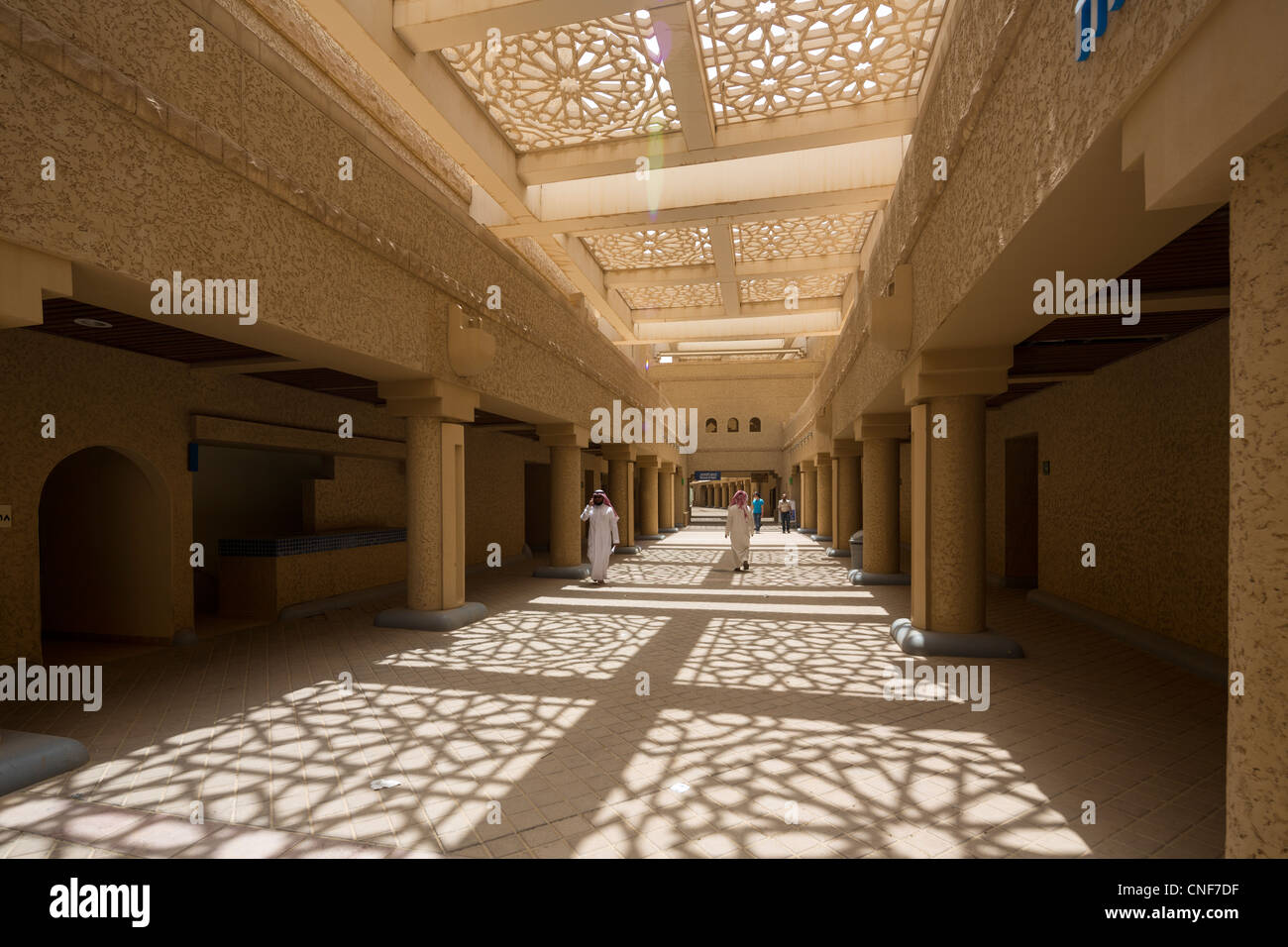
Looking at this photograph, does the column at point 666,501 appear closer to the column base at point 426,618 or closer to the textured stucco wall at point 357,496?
the textured stucco wall at point 357,496

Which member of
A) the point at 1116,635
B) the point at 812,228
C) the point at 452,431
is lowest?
the point at 1116,635

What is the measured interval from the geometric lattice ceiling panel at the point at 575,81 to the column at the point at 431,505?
4.05m

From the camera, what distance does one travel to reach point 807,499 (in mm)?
25188

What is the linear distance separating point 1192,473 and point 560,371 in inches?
317

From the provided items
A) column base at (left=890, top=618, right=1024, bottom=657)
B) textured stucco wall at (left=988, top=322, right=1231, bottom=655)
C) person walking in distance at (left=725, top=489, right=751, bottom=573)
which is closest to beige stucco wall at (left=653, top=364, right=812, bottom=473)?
person walking in distance at (left=725, top=489, right=751, bottom=573)

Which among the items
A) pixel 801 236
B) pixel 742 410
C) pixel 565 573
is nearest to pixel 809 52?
pixel 801 236

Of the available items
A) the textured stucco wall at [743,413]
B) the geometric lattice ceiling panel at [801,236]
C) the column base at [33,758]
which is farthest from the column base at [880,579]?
the textured stucco wall at [743,413]

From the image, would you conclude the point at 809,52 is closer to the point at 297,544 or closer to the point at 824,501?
the point at 297,544

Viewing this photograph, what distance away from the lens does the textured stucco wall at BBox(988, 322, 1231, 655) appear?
6.16m

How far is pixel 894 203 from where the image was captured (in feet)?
22.8
